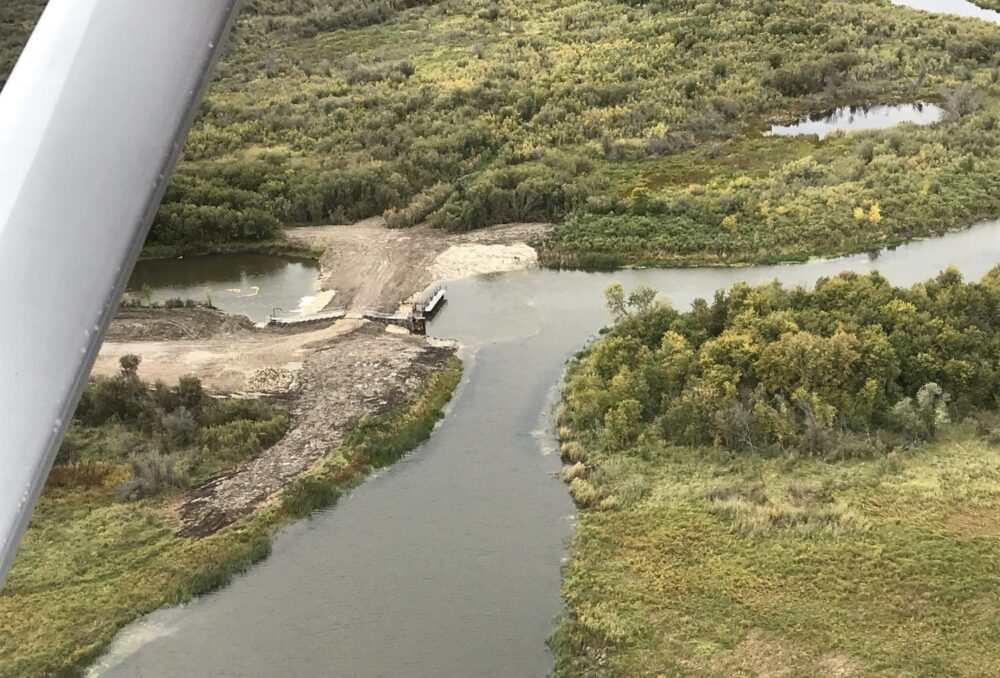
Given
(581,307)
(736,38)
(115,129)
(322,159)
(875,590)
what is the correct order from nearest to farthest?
(115,129)
(875,590)
(581,307)
(322,159)
(736,38)

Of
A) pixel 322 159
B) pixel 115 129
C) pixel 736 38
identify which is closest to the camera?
pixel 115 129

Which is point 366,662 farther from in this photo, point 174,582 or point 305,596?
point 174,582

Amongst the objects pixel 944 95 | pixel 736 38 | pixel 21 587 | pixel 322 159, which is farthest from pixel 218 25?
pixel 736 38

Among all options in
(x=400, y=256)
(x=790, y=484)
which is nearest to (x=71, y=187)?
(x=790, y=484)

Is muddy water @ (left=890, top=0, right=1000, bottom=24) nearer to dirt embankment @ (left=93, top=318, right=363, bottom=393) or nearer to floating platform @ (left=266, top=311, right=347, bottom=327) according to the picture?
floating platform @ (left=266, top=311, right=347, bottom=327)

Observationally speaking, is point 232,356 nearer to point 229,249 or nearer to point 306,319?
point 306,319

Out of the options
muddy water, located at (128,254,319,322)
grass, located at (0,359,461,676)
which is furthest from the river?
muddy water, located at (128,254,319,322)
